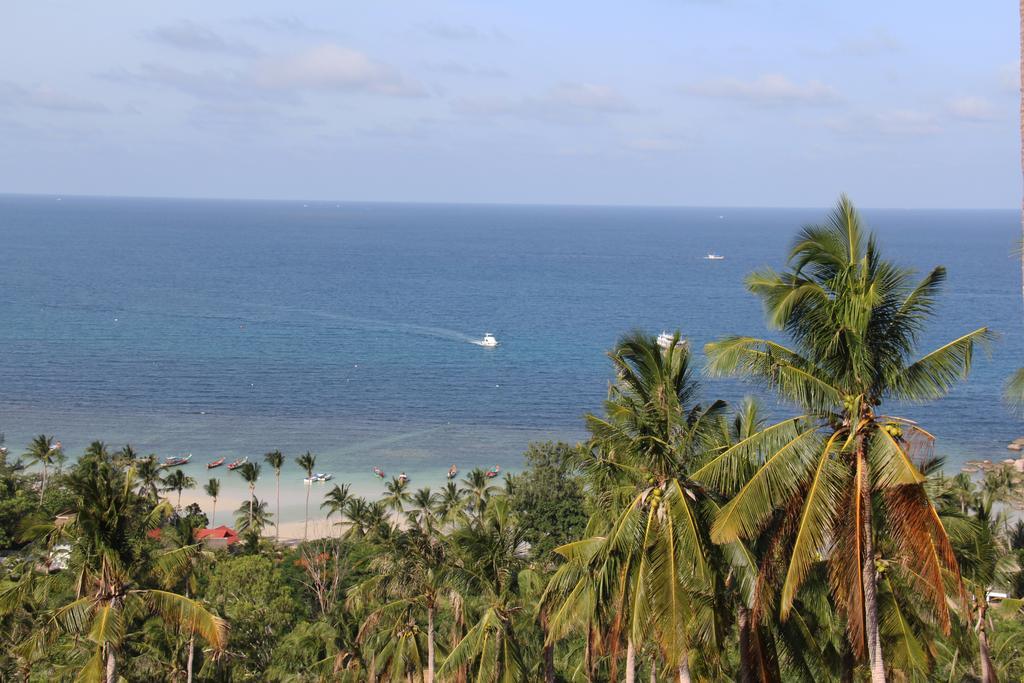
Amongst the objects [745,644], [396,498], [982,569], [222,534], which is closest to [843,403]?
[745,644]

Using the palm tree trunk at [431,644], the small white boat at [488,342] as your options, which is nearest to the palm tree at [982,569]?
the palm tree trunk at [431,644]

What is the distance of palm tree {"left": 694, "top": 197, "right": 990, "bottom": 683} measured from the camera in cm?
1134

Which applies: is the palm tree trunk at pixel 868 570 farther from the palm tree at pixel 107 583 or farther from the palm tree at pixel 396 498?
the palm tree at pixel 396 498

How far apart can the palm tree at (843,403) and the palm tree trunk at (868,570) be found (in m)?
0.02

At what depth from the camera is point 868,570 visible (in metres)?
11.6

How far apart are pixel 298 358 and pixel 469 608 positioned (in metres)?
91.2

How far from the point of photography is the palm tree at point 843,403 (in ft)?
37.2

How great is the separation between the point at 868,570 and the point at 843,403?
A: 1.83 m

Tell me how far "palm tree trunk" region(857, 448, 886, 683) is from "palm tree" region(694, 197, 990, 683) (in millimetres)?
15

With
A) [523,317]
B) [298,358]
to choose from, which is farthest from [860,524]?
[523,317]

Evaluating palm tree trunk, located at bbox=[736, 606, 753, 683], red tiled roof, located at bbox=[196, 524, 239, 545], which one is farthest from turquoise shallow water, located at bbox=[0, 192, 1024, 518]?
palm tree trunk, located at bbox=[736, 606, 753, 683]

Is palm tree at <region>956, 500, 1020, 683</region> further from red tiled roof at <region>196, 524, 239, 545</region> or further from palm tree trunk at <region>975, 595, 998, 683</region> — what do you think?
red tiled roof at <region>196, 524, 239, 545</region>

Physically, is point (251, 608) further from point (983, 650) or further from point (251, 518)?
point (251, 518)

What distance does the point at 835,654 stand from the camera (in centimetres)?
1673
